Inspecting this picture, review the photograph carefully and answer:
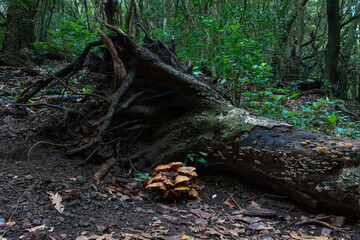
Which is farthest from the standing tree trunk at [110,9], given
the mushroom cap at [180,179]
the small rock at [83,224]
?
the small rock at [83,224]

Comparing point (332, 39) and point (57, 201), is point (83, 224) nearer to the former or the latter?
point (57, 201)

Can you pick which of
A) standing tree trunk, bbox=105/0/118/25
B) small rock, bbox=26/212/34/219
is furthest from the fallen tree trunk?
standing tree trunk, bbox=105/0/118/25

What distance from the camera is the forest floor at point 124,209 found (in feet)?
6.07

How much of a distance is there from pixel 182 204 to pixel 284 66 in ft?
37.6

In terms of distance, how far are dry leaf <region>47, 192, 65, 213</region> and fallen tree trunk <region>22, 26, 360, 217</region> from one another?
3.45 feet

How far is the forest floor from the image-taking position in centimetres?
185

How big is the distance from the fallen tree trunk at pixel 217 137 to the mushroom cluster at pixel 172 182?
0.57 metres

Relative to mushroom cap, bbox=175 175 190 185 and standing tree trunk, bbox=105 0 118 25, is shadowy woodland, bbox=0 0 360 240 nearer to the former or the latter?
mushroom cap, bbox=175 175 190 185

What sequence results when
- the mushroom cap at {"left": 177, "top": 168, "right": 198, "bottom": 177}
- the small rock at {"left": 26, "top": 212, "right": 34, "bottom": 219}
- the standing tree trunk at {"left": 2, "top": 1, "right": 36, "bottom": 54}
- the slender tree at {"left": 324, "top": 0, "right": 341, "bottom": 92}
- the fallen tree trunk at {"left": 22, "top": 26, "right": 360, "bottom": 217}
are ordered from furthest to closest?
the slender tree at {"left": 324, "top": 0, "right": 341, "bottom": 92} → the standing tree trunk at {"left": 2, "top": 1, "right": 36, "bottom": 54} → the mushroom cap at {"left": 177, "top": 168, "right": 198, "bottom": 177} → the fallen tree trunk at {"left": 22, "top": 26, "right": 360, "bottom": 217} → the small rock at {"left": 26, "top": 212, "right": 34, "bottom": 219}

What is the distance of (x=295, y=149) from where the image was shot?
2457mm

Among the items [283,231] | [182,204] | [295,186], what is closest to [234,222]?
[283,231]

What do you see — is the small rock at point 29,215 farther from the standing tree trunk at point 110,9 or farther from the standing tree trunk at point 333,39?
the standing tree trunk at point 333,39

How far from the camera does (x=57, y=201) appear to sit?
2.13 meters

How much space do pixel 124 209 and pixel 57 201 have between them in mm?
665
